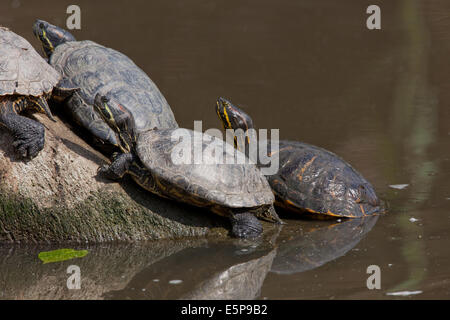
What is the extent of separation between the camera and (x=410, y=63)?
12227 millimetres

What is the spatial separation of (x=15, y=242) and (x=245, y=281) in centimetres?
232

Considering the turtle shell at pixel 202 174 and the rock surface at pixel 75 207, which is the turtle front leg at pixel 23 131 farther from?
the turtle shell at pixel 202 174

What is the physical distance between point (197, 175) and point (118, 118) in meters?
1.13

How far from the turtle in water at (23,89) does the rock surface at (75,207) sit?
0.65 ft

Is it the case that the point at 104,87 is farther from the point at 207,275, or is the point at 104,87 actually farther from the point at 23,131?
the point at 207,275

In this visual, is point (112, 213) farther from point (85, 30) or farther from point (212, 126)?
point (85, 30)

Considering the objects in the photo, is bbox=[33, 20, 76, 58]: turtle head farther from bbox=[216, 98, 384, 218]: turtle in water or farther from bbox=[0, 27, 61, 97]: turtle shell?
bbox=[216, 98, 384, 218]: turtle in water

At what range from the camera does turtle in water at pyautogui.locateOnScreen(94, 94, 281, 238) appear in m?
5.96

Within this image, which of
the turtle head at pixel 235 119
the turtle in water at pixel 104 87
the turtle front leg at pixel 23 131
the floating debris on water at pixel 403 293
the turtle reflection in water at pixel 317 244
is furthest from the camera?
the turtle head at pixel 235 119

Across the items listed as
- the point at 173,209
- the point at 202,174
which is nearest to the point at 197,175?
the point at 202,174

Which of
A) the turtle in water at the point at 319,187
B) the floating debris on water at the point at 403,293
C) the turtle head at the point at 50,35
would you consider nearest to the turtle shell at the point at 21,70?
the turtle head at the point at 50,35

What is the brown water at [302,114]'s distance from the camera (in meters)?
5.18
